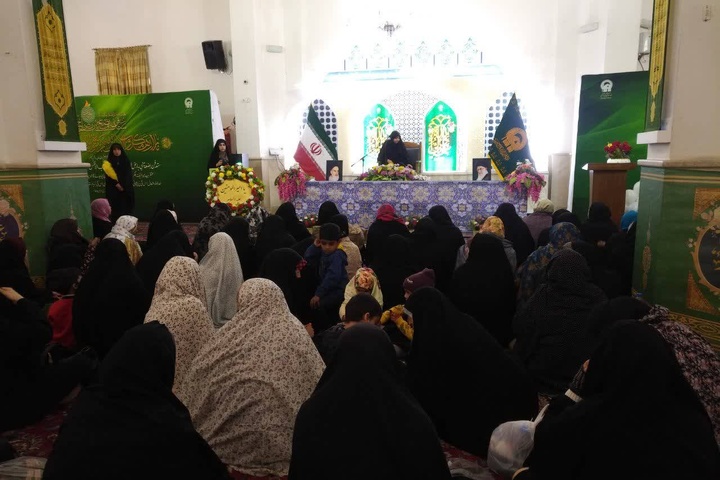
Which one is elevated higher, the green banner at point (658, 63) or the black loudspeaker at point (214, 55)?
the black loudspeaker at point (214, 55)

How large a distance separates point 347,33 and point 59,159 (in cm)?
535

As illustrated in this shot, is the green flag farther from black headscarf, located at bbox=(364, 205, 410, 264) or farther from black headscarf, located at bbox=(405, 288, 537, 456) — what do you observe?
black headscarf, located at bbox=(405, 288, 537, 456)

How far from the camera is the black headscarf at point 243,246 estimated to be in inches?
156

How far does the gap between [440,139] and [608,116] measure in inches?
109

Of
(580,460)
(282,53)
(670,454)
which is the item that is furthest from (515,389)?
(282,53)

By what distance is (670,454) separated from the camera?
1.31 meters

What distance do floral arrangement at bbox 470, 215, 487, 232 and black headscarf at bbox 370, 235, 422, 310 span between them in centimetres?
263

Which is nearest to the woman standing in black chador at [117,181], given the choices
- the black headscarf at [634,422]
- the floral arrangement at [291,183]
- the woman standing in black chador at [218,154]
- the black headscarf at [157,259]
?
the woman standing in black chador at [218,154]

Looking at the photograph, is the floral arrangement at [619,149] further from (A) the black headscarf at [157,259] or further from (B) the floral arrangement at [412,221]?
(A) the black headscarf at [157,259]

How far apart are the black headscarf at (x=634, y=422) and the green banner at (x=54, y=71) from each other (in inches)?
159

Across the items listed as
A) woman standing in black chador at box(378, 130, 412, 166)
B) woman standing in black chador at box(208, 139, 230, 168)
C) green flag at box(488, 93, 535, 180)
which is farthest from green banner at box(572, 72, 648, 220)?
woman standing in black chador at box(208, 139, 230, 168)

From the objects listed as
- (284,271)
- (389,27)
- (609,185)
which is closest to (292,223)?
(284,271)

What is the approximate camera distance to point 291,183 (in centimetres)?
636

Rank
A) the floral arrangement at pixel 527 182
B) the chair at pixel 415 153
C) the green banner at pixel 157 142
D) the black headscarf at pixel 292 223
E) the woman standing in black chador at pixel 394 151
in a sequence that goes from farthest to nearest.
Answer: the chair at pixel 415 153 → the green banner at pixel 157 142 → the woman standing in black chador at pixel 394 151 → the floral arrangement at pixel 527 182 → the black headscarf at pixel 292 223
